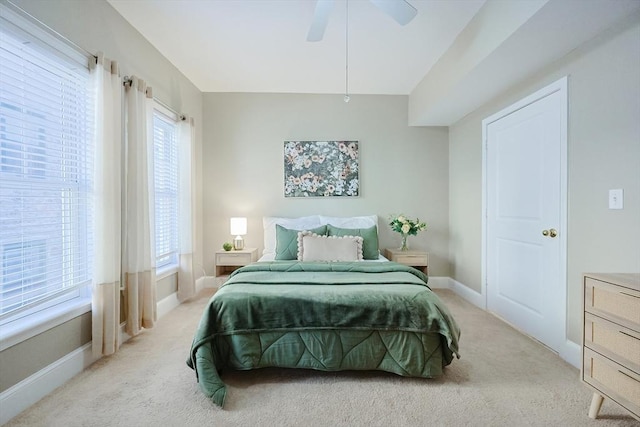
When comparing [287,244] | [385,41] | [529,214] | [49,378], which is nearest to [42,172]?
[49,378]

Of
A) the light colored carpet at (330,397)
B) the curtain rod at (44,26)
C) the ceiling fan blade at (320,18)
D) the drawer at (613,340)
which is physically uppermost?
the ceiling fan blade at (320,18)

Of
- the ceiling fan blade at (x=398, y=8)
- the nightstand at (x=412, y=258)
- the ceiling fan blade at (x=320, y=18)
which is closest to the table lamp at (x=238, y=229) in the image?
the nightstand at (x=412, y=258)

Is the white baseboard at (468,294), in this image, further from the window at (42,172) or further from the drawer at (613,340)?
the window at (42,172)

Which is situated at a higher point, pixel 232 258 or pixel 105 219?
pixel 105 219

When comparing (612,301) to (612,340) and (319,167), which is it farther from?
(319,167)

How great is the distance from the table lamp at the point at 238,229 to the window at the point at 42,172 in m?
1.78

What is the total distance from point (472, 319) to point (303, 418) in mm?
2175

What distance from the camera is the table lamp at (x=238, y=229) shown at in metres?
3.92

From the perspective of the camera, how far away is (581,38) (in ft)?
6.71

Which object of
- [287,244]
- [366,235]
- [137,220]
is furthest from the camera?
[366,235]

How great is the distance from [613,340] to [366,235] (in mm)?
2317

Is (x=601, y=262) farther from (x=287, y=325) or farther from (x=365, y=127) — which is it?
(x=365, y=127)

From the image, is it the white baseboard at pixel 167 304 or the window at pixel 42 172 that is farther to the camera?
the white baseboard at pixel 167 304

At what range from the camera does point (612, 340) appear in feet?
4.94
